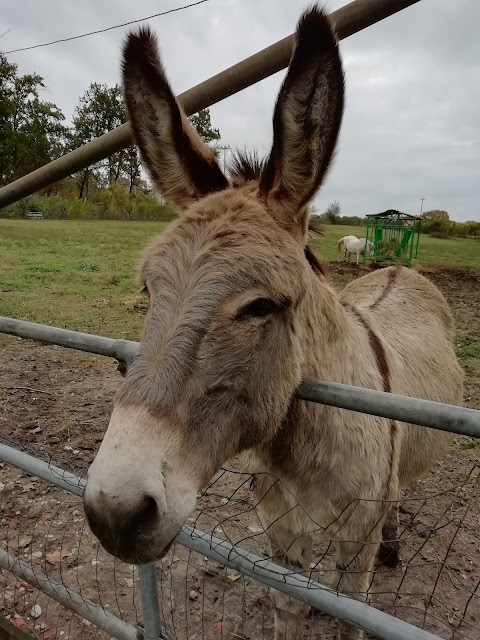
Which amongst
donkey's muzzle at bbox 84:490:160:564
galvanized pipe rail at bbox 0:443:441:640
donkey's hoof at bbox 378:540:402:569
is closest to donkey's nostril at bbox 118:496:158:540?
donkey's muzzle at bbox 84:490:160:564

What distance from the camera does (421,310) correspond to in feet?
12.5

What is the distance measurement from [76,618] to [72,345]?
1994 mm

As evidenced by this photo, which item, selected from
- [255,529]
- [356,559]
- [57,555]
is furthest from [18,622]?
[356,559]

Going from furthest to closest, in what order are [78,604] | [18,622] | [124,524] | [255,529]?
[255,529]
[18,622]
[78,604]
[124,524]

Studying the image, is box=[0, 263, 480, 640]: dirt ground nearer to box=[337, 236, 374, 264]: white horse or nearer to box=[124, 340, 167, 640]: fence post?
box=[124, 340, 167, 640]: fence post

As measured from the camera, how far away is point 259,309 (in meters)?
1.51

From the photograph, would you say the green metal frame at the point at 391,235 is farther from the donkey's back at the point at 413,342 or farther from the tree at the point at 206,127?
the donkey's back at the point at 413,342

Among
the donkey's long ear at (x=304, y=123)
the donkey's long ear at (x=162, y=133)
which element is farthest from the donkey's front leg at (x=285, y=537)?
the donkey's long ear at (x=162, y=133)

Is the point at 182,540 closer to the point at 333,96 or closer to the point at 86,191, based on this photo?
the point at 333,96

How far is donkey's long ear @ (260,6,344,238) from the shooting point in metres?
1.43

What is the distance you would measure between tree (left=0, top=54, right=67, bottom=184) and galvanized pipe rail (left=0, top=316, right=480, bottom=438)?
152 feet

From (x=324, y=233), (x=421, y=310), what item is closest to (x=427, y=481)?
(x=421, y=310)

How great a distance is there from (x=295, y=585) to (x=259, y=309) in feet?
2.85

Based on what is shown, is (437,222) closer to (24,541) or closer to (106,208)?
(106,208)
